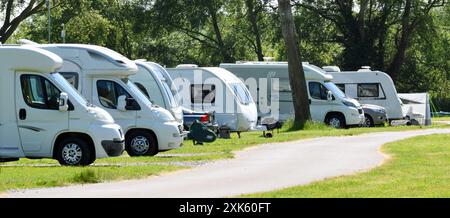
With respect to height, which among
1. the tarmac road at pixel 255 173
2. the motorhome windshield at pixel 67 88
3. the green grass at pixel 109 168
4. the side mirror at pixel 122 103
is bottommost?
the tarmac road at pixel 255 173

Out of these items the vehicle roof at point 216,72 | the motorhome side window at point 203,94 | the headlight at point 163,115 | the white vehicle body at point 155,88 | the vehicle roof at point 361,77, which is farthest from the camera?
the vehicle roof at point 361,77

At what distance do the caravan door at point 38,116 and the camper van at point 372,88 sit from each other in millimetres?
24679

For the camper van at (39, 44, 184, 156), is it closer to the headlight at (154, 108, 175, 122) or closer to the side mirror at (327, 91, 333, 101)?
the headlight at (154, 108, 175, 122)

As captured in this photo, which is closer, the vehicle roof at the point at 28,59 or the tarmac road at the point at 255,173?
the tarmac road at the point at 255,173

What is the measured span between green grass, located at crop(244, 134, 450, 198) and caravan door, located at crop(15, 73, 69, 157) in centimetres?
624

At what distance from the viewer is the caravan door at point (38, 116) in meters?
19.8

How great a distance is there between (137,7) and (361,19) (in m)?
15.0

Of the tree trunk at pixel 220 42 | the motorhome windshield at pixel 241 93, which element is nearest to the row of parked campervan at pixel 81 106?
the motorhome windshield at pixel 241 93

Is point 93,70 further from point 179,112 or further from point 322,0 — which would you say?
point 322,0

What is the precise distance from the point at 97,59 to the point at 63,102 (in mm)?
3208

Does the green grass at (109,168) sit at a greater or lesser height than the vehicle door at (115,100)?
lesser

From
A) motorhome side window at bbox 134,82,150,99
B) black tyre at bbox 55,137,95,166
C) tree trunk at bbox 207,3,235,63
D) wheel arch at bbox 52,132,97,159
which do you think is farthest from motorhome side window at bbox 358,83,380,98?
black tyre at bbox 55,137,95,166

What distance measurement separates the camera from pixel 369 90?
4341 cm

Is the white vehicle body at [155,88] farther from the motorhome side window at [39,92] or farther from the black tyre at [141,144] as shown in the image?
the motorhome side window at [39,92]
